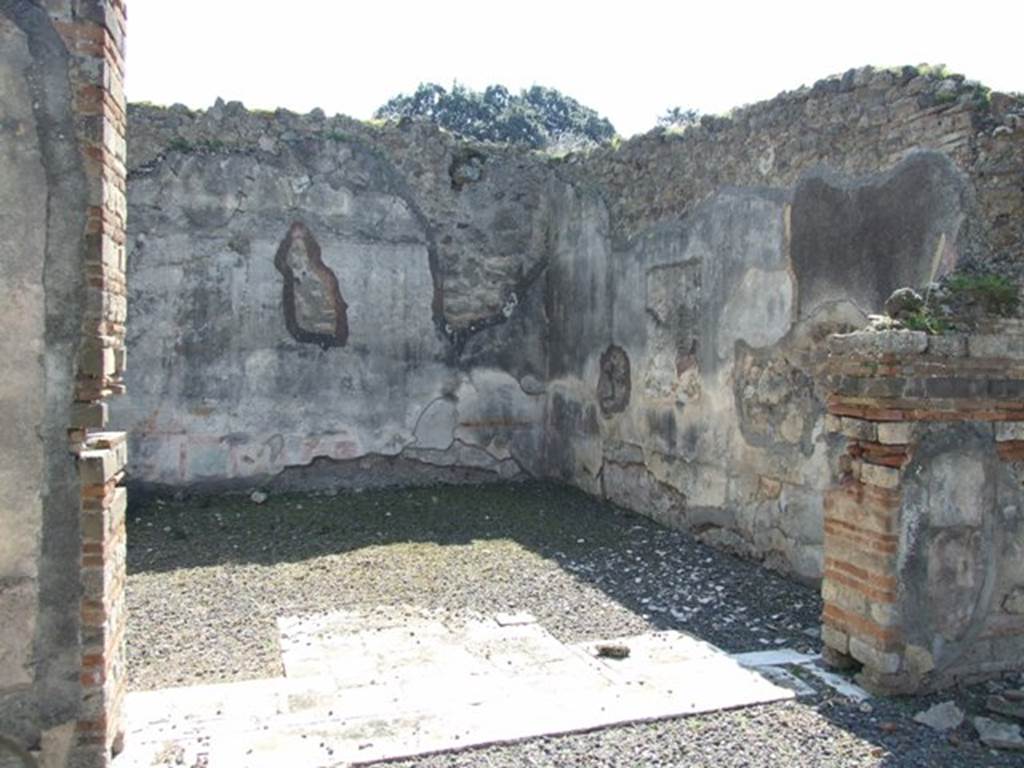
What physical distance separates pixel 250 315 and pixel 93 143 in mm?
5113

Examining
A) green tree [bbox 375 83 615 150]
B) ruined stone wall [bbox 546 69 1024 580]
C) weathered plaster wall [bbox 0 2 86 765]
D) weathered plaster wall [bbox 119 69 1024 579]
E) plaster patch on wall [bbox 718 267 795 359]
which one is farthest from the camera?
green tree [bbox 375 83 615 150]

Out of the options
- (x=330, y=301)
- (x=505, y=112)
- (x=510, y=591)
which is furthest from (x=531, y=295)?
(x=505, y=112)

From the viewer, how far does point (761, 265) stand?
5.78m

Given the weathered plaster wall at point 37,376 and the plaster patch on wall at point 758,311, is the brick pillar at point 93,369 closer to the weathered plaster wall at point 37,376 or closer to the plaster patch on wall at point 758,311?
the weathered plaster wall at point 37,376

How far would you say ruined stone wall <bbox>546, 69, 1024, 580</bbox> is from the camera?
179 inches

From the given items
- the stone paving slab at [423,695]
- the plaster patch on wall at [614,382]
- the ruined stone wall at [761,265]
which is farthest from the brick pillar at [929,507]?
the plaster patch on wall at [614,382]

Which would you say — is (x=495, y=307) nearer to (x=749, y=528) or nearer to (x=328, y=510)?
(x=328, y=510)

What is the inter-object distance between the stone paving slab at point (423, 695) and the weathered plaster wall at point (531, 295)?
1.82 m

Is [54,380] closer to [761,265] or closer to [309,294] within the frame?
[761,265]

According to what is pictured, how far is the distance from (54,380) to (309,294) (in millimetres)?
5272

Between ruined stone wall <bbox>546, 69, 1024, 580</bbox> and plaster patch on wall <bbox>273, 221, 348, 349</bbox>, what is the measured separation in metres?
2.21

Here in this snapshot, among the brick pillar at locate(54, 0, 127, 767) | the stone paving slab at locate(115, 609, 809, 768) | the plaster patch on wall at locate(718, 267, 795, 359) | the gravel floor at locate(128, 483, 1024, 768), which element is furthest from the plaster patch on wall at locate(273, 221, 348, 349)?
the brick pillar at locate(54, 0, 127, 767)

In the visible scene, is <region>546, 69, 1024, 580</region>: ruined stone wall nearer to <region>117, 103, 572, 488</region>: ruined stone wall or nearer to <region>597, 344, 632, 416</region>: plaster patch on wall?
<region>597, 344, 632, 416</region>: plaster patch on wall

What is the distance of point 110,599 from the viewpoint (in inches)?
118
